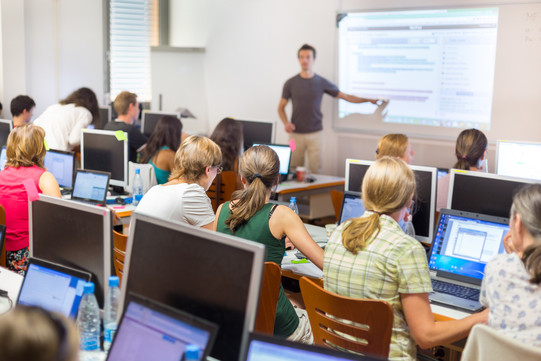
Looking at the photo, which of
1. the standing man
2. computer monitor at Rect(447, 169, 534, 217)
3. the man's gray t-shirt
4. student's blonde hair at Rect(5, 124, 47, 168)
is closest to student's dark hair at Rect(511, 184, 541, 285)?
computer monitor at Rect(447, 169, 534, 217)

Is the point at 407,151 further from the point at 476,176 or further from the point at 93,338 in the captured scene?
the point at 93,338

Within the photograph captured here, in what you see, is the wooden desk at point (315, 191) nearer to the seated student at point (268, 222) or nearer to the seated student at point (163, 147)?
the seated student at point (163, 147)

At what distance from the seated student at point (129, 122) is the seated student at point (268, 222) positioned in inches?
112

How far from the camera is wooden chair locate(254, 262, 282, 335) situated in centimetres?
258

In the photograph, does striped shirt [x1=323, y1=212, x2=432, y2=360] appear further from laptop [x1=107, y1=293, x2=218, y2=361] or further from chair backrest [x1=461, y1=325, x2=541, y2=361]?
laptop [x1=107, y1=293, x2=218, y2=361]

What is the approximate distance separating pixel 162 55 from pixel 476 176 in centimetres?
679

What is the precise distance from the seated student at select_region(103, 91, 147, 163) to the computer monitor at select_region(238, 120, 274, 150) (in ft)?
3.90

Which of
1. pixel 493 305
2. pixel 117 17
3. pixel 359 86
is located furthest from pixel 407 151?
pixel 117 17

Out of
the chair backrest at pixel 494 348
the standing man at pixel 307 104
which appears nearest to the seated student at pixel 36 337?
the chair backrest at pixel 494 348

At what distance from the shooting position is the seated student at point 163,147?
5.14 metres

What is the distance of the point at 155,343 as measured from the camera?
5.15 ft

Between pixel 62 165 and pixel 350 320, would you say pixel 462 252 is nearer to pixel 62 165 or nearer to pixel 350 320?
pixel 350 320

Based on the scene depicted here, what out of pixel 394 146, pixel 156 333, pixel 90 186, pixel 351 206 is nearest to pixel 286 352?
pixel 156 333

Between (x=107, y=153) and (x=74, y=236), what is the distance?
119 inches
